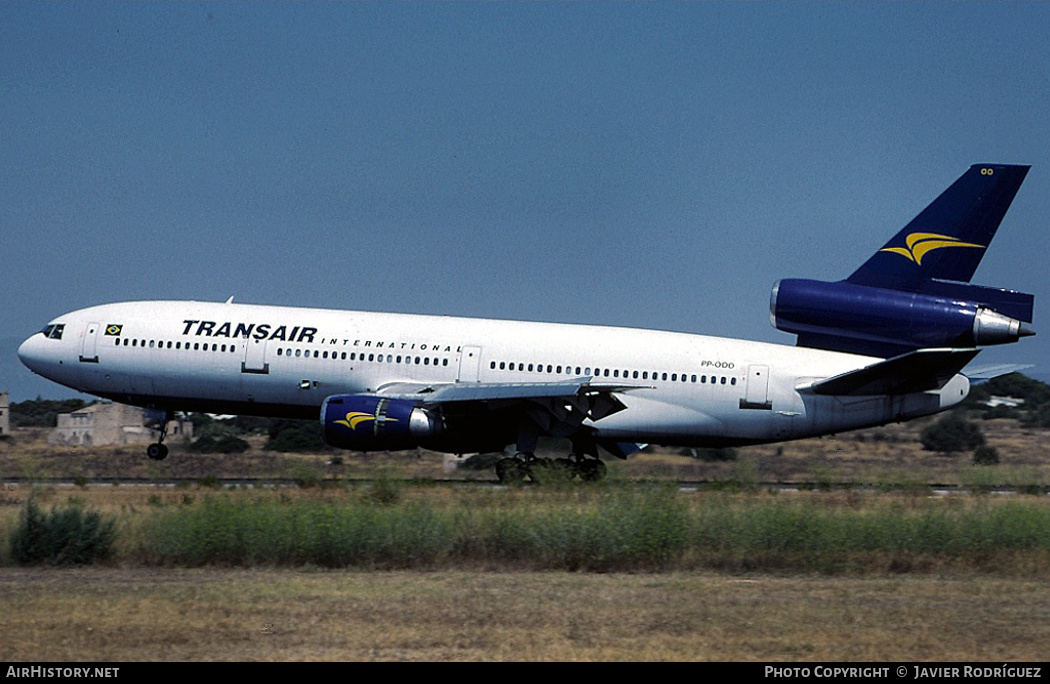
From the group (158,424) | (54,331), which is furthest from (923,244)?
(54,331)

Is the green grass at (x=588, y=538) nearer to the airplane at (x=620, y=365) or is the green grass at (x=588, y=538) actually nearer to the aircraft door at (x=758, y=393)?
the airplane at (x=620, y=365)

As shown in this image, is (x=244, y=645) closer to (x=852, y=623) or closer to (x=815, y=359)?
(x=852, y=623)

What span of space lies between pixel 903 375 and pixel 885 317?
61.4 inches

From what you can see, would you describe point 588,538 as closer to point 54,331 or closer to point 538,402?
point 538,402

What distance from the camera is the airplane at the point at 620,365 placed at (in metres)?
28.7

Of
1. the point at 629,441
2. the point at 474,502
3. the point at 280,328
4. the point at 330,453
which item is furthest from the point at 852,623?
the point at 330,453

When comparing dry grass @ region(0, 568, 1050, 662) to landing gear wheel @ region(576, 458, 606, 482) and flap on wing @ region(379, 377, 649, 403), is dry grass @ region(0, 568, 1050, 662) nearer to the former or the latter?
flap on wing @ region(379, 377, 649, 403)

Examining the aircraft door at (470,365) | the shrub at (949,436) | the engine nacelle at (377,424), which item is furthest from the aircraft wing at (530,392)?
the shrub at (949,436)

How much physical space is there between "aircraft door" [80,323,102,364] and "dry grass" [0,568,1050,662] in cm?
1658

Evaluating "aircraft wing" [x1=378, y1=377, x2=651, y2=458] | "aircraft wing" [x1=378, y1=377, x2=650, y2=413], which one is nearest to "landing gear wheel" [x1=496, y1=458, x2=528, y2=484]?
"aircraft wing" [x1=378, y1=377, x2=651, y2=458]

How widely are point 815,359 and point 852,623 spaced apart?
55.9 feet

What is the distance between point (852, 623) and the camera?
13.6 meters

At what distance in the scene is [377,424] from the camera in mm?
28062

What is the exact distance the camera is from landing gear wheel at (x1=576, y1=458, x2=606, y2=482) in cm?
2931
